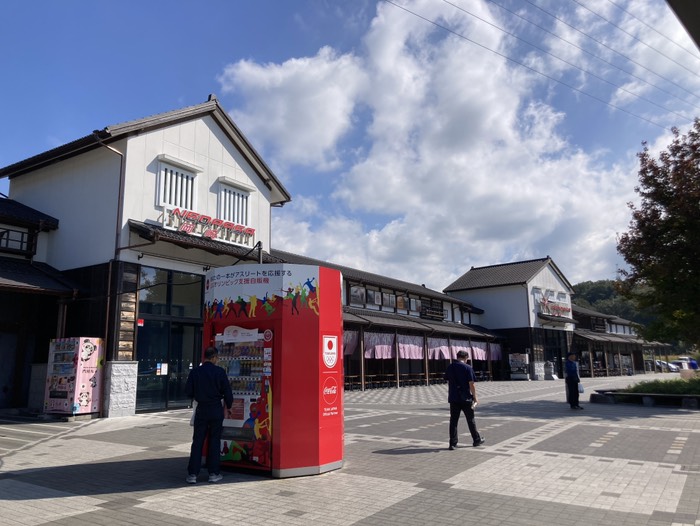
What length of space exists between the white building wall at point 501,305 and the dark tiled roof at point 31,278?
3311 centimetres

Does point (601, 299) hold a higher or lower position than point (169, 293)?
higher

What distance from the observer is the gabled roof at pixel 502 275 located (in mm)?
42125

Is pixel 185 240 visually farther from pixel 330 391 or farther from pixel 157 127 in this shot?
pixel 330 391

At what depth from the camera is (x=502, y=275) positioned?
4384 cm

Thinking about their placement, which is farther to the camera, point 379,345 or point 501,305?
point 501,305

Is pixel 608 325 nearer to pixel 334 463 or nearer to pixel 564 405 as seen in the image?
pixel 564 405

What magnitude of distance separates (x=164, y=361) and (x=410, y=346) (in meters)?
16.5

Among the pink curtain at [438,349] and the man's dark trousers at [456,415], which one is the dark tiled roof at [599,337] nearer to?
the pink curtain at [438,349]

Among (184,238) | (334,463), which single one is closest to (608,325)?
(184,238)

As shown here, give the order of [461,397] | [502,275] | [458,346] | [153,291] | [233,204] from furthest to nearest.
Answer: [502,275]
[458,346]
[233,204]
[153,291]
[461,397]

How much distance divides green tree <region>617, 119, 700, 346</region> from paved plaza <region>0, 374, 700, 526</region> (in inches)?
303

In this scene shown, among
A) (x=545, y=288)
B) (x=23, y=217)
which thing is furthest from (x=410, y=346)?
(x=23, y=217)

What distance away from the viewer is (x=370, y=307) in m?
30.4

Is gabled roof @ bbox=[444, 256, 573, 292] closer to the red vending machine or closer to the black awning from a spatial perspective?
the black awning
